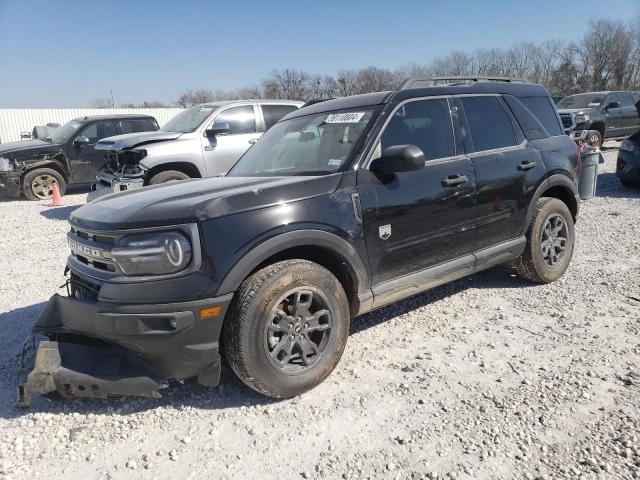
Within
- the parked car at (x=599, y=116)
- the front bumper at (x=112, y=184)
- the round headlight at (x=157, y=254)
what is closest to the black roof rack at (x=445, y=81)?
the round headlight at (x=157, y=254)

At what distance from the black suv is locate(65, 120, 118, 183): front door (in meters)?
8.83

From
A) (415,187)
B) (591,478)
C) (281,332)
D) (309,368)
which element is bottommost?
(591,478)

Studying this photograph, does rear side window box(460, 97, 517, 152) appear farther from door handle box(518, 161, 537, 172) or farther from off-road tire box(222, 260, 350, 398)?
off-road tire box(222, 260, 350, 398)

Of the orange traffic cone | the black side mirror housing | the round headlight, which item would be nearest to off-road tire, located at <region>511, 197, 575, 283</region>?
the black side mirror housing

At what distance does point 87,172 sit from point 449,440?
37.5 feet

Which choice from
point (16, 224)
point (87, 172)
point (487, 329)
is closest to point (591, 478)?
point (487, 329)

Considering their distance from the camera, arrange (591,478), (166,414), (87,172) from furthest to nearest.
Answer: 1. (87,172)
2. (166,414)
3. (591,478)

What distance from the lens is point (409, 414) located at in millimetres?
2744

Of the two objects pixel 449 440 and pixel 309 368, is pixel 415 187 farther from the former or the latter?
pixel 449 440

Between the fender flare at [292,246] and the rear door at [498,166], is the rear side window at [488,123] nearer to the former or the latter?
the rear door at [498,166]

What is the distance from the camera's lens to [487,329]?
3791 millimetres

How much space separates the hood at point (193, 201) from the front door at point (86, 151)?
925cm

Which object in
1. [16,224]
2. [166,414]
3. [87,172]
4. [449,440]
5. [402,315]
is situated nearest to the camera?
[449,440]

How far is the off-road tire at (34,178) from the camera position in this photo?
10915 mm
